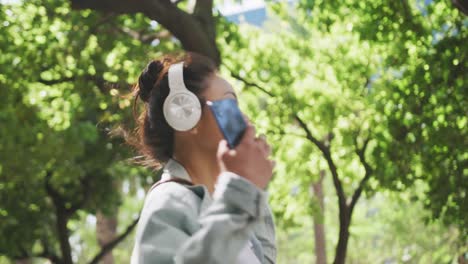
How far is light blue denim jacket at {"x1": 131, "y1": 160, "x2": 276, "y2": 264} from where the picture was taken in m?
2.03

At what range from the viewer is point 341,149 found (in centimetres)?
1478

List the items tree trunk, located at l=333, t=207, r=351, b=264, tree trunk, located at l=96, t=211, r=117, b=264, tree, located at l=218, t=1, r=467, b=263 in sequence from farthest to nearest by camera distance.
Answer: tree trunk, located at l=96, t=211, r=117, b=264 → tree trunk, located at l=333, t=207, r=351, b=264 → tree, located at l=218, t=1, r=467, b=263

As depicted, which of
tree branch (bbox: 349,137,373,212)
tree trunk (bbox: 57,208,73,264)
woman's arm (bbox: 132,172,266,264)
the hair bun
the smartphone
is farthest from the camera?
tree trunk (bbox: 57,208,73,264)

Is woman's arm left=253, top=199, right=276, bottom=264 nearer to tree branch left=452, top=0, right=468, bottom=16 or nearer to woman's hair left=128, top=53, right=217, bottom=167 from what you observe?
woman's hair left=128, top=53, right=217, bottom=167

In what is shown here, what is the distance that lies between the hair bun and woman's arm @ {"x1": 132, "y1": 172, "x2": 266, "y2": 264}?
0.64 metres

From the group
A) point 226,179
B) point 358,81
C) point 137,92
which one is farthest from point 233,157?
point 358,81

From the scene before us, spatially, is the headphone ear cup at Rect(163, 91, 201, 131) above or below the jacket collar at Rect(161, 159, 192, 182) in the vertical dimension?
above

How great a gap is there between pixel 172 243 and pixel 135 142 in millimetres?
963

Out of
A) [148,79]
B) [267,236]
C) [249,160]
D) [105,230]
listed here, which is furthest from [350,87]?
[249,160]

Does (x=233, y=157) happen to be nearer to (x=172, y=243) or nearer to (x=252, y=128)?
(x=252, y=128)

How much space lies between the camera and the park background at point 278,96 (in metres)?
10.0

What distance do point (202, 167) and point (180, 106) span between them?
23 centimetres

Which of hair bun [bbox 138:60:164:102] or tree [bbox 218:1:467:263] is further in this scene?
tree [bbox 218:1:467:263]

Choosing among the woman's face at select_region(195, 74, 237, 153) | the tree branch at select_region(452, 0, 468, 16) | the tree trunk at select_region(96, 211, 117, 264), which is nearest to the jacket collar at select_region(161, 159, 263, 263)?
the woman's face at select_region(195, 74, 237, 153)
